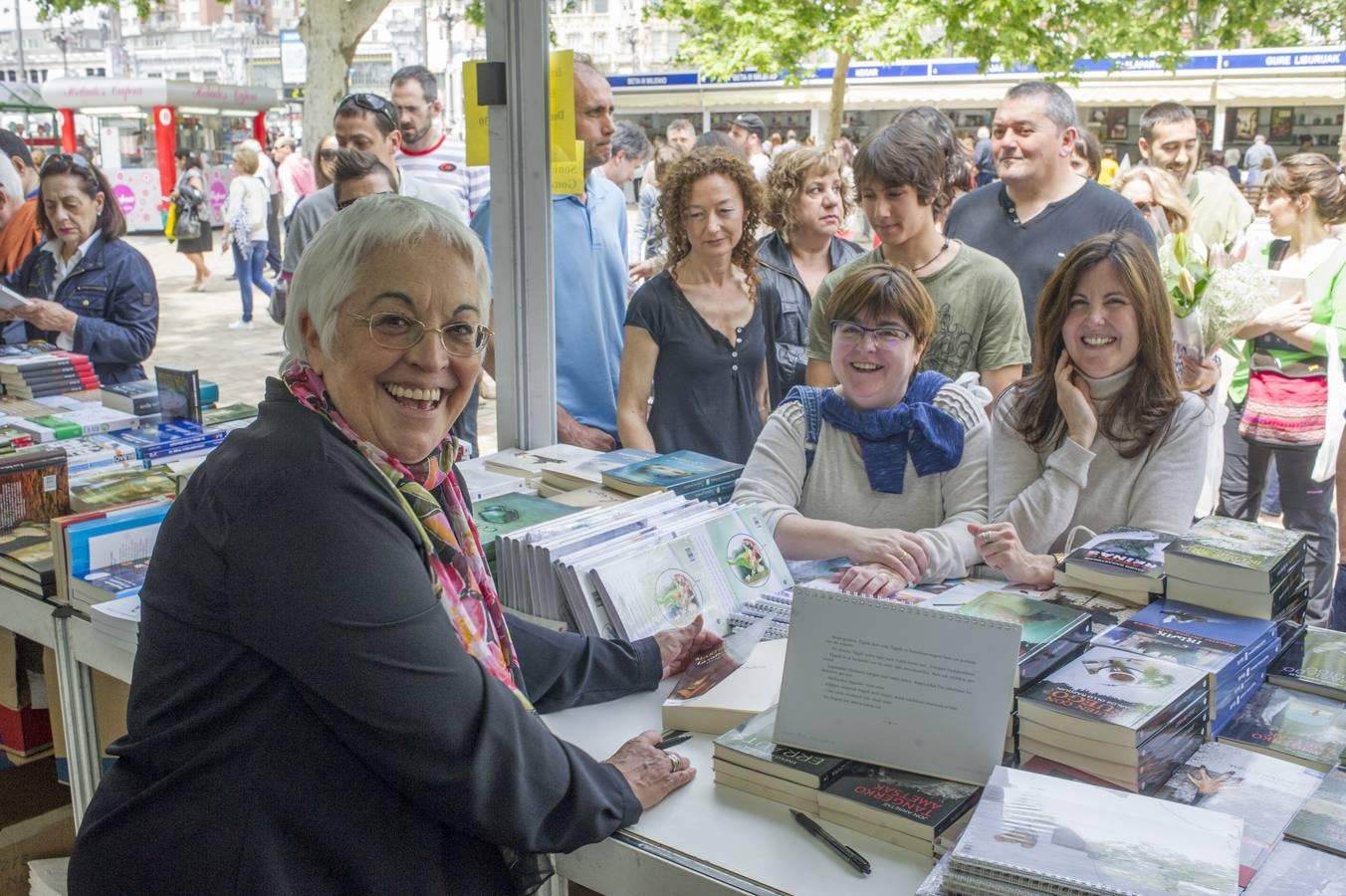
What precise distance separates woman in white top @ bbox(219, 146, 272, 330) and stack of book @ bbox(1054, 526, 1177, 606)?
921cm

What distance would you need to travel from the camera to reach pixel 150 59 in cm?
6762

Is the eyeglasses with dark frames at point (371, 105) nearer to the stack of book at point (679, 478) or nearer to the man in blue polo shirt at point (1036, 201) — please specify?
the man in blue polo shirt at point (1036, 201)

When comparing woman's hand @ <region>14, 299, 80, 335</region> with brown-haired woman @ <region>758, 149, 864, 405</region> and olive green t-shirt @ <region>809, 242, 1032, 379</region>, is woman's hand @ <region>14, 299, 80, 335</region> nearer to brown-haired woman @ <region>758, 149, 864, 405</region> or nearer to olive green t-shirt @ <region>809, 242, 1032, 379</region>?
brown-haired woman @ <region>758, 149, 864, 405</region>

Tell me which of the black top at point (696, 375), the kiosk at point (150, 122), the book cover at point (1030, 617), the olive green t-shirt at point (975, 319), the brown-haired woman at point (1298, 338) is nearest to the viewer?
the book cover at point (1030, 617)

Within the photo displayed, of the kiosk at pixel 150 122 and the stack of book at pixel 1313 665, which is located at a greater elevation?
the kiosk at pixel 150 122

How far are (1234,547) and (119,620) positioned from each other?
6.34ft

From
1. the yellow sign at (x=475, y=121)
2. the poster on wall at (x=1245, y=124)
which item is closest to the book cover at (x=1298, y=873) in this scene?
the yellow sign at (x=475, y=121)

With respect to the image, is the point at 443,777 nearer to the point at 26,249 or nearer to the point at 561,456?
the point at 561,456

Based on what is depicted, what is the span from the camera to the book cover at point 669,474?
237 cm

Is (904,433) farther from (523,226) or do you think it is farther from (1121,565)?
(523,226)

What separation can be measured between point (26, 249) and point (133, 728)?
3764mm

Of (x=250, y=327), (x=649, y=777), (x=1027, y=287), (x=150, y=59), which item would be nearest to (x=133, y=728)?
(x=649, y=777)

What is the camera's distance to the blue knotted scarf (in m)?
2.28

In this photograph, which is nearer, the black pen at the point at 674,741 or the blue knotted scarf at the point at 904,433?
the black pen at the point at 674,741
